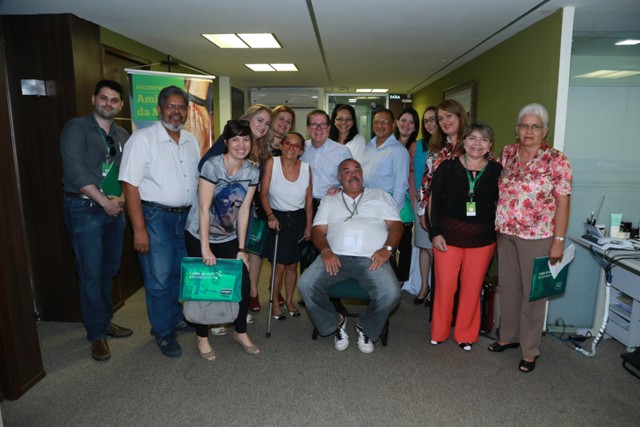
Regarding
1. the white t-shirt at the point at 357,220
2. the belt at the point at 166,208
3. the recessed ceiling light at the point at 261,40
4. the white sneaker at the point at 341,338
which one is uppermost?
the recessed ceiling light at the point at 261,40

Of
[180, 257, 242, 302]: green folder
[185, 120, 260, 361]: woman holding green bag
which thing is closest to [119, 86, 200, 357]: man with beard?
[185, 120, 260, 361]: woman holding green bag

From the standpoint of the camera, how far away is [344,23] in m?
3.70

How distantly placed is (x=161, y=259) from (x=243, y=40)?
2.71m

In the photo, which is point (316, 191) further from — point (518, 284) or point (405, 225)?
point (518, 284)

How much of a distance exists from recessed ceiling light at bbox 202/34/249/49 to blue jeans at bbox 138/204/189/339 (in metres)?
2.23

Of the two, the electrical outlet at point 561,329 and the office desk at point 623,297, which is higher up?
the office desk at point 623,297

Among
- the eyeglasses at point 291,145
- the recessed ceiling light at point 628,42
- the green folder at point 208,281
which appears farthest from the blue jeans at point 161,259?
the recessed ceiling light at point 628,42

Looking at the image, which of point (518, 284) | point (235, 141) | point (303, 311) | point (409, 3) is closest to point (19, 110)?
point (235, 141)

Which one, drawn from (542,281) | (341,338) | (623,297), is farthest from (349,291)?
(623,297)

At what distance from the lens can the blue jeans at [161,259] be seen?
2826 millimetres

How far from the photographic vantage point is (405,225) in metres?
3.79

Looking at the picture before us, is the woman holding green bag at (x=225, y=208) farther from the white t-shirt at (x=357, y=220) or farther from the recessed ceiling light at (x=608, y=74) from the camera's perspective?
the recessed ceiling light at (x=608, y=74)

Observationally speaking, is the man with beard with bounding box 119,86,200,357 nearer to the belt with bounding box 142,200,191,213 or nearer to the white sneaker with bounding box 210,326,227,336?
the belt with bounding box 142,200,191,213

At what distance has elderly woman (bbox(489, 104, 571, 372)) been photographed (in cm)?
269
